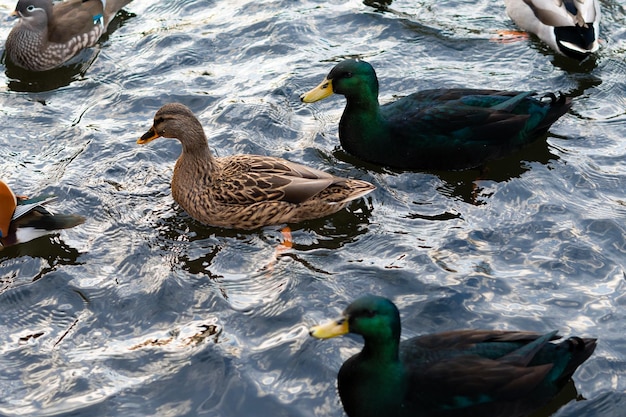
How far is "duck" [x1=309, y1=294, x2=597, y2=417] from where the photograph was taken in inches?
206

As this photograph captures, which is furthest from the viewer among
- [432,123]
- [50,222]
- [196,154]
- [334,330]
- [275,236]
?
[432,123]

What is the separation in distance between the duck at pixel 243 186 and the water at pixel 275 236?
0.16 meters

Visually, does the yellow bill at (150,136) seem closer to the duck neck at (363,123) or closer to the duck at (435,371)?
the duck neck at (363,123)

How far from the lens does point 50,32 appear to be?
10.3m

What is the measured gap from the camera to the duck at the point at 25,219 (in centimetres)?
704

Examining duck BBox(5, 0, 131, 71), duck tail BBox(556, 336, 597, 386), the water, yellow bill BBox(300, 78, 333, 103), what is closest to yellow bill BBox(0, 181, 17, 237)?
the water

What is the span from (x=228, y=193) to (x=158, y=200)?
79 centimetres

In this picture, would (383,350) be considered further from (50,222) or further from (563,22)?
(563,22)

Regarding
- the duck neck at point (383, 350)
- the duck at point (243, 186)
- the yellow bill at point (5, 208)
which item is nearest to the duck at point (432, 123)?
the duck at point (243, 186)

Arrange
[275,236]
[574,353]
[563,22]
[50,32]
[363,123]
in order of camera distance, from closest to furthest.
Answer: [574,353] < [275,236] < [363,123] < [563,22] < [50,32]

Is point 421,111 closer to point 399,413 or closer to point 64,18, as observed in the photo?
point 399,413

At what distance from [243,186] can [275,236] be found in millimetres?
487

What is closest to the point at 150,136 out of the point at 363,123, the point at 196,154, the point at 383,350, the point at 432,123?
the point at 196,154

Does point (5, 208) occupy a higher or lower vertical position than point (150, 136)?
lower
